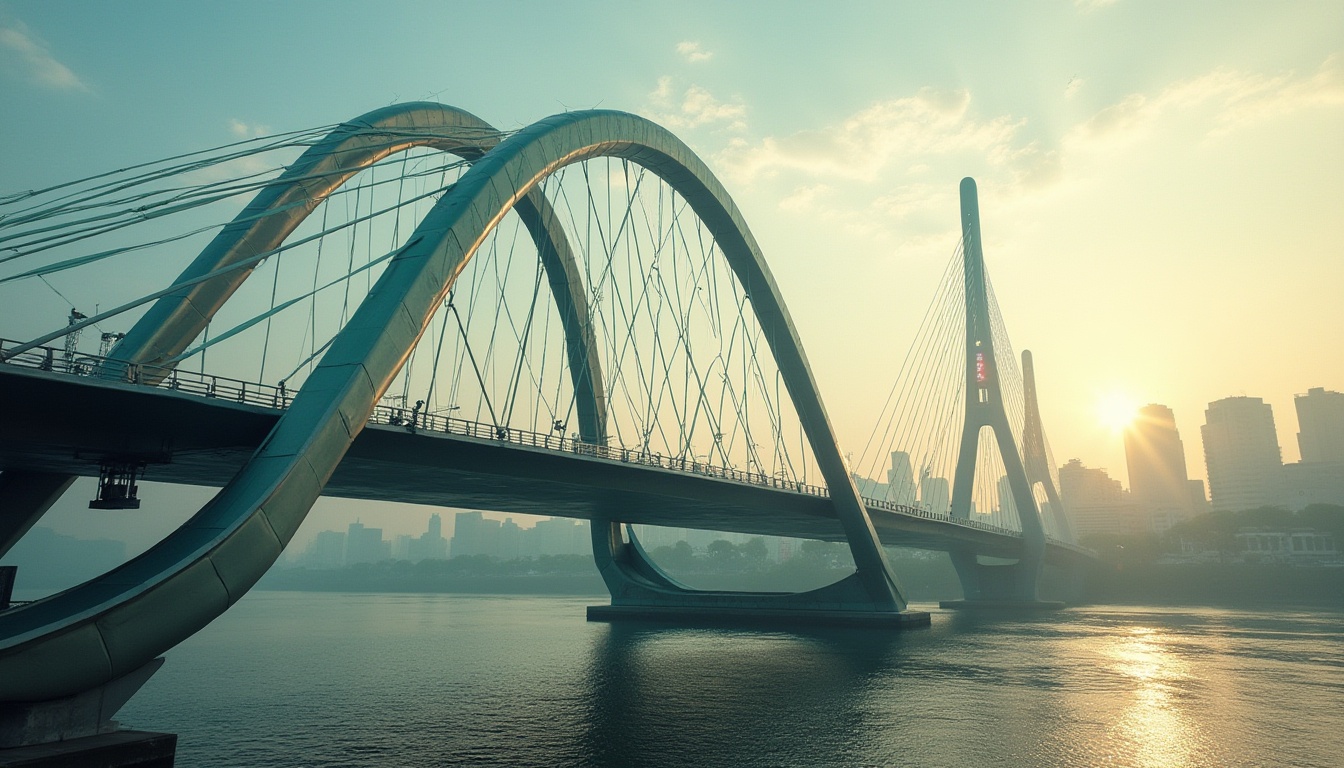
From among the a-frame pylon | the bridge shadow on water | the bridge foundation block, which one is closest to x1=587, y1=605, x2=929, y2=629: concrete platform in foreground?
the bridge shadow on water

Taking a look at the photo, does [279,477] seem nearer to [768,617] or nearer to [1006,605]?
[768,617]

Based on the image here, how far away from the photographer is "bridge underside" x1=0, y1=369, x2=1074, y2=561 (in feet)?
70.9

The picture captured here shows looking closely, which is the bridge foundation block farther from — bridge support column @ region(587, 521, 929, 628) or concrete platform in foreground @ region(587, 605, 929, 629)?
concrete platform in foreground @ region(587, 605, 929, 629)

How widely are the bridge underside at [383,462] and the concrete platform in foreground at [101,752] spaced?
8327 millimetres

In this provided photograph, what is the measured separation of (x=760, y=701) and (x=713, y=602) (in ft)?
117

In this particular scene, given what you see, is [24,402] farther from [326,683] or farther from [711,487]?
[711,487]

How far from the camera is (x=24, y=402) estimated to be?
2050 cm

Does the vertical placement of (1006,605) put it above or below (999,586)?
below

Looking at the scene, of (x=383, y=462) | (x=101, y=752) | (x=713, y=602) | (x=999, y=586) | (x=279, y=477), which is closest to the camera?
(x=101, y=752)

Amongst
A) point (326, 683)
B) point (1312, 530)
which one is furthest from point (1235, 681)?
point (1312, 530)

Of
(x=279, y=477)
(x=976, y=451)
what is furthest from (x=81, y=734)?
(x=976, y=451)

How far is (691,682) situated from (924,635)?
28461 millimetres

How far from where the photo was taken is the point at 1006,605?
9012 cm

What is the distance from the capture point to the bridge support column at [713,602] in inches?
2432
